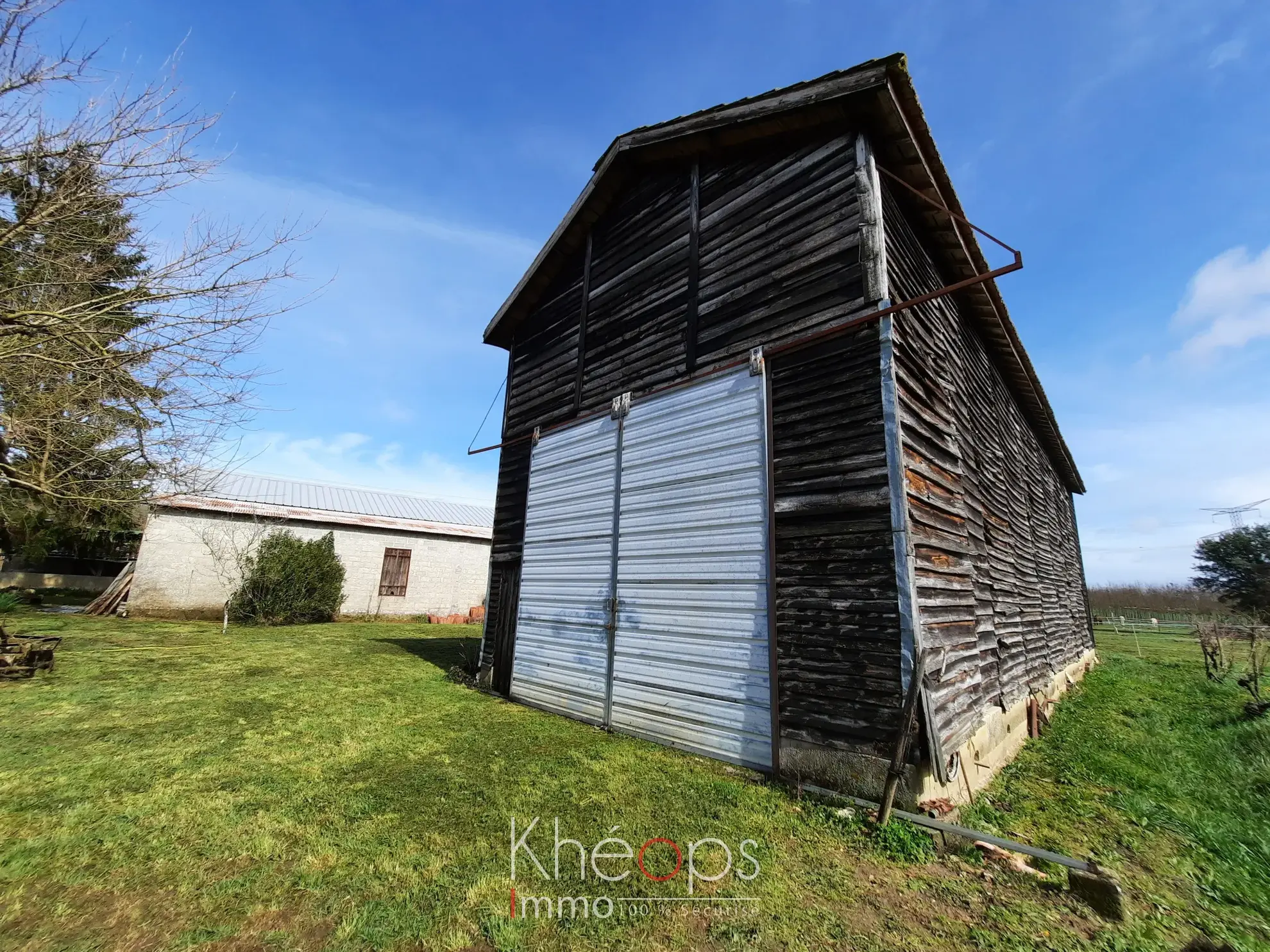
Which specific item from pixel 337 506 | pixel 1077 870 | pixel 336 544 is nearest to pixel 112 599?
pixel 336 544

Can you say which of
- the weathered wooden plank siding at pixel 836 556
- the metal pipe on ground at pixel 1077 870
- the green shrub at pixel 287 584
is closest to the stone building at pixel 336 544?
the green shrub at pixel 287 584

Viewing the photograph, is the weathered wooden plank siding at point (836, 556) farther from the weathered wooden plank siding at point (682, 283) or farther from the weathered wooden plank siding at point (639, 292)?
the weathered wooden plank siding at point (639, 292)

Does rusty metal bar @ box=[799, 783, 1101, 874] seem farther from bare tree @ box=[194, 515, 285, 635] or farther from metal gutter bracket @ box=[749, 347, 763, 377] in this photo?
bare tree @ box=[194, 515, 285, 635]

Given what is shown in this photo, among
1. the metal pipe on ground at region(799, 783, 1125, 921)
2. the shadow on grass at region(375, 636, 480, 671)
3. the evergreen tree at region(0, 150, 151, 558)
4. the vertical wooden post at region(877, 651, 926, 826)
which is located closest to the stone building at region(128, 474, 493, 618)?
the shadow on grass at region(375, 636, 480, 671)

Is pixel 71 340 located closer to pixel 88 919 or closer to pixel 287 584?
pixel 88 919

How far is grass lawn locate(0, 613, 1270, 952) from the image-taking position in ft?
10.9

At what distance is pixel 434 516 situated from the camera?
25.3 meters

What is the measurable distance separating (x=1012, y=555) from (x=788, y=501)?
6.72 meters

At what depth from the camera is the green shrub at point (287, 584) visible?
61.2ft

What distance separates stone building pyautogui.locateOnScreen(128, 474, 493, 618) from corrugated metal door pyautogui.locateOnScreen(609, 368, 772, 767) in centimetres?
1583

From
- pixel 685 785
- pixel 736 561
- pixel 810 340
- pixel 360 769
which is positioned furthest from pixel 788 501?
pixel 360 769

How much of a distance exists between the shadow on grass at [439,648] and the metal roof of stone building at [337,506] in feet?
21.3

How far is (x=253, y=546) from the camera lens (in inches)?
757

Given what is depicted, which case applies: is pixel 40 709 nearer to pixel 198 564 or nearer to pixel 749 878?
pixel 749 878
